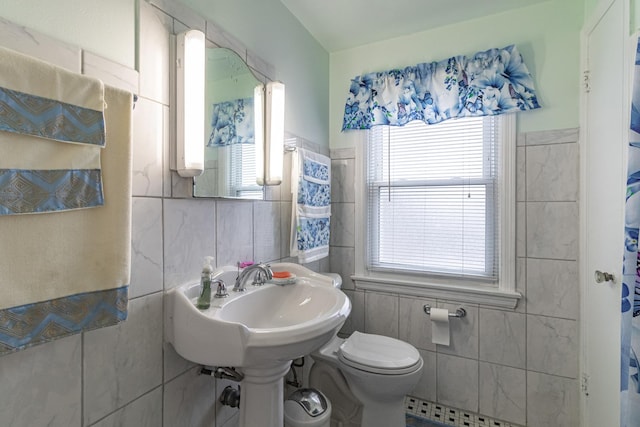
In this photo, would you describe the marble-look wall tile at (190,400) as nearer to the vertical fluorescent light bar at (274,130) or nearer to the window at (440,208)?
the vertical fluorescent light bar at (274,130)

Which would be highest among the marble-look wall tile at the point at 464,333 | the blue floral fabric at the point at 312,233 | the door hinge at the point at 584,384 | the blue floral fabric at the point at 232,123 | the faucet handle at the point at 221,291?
the blue floral fabric at the point at 232,123

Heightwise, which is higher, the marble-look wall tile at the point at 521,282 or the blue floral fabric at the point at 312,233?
the blue floral fabric at the point at 312,233

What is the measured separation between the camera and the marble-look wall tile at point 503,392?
178cm

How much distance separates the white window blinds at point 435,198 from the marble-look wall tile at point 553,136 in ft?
0.56

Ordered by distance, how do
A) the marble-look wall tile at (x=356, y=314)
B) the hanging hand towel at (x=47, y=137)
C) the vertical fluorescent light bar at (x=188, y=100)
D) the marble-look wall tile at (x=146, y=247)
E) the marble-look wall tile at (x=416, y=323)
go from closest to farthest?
the hanging hand towel at (x=47, y=137) < the marble-look wall tile at (x=146, y=247) < the vertical fluorescent light bar at (x=188, y=100) < the marble-look wall tile at (x=416, y=323) < the marble-look wall tile at (x=356, y=314)

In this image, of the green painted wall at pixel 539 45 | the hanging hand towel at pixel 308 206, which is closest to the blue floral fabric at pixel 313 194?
the hanging hand towel at pixel 308 206

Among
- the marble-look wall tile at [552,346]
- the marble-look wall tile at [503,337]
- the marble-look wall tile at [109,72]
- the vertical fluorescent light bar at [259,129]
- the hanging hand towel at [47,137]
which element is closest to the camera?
the hanging hand towel at [47,137]

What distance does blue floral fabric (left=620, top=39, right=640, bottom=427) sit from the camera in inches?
31.7

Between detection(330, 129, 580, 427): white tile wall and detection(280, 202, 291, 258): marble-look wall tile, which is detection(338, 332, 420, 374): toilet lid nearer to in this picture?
detection(330, 129, 580, 427): white tile wall

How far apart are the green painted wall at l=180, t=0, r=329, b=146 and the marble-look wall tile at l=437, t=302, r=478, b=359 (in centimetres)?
141

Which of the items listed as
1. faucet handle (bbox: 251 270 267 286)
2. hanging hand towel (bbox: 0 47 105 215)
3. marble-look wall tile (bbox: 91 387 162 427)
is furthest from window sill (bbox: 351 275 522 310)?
hanging hand towel (bbox: 0 47 105 215)

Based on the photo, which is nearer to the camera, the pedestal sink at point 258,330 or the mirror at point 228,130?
the pedestal sink at point 258,330

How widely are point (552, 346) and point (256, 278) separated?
1.65 m

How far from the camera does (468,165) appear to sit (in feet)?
6.24
